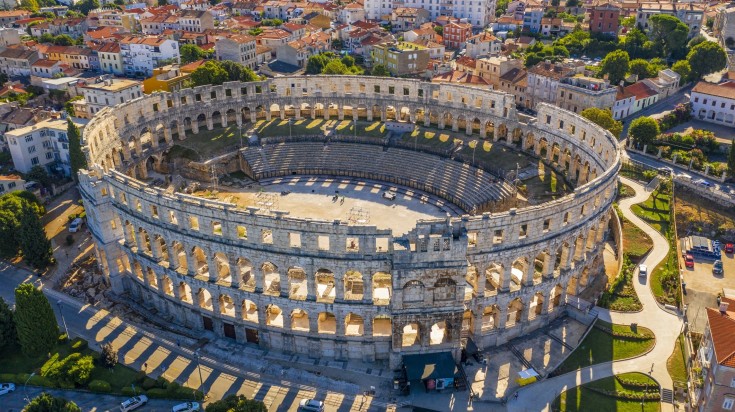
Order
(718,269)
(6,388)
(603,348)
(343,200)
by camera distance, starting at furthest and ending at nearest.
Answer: (343,200), (718,269), (603,348), (6,388)

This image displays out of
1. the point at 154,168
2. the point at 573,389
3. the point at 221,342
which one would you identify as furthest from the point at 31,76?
the point at 573,389

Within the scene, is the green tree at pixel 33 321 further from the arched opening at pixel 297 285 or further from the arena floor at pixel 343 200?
the arena floor at pixel 343 200

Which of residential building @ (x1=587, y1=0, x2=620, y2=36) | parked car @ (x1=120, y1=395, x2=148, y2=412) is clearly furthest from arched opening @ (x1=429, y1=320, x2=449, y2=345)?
residential building @ (x1=587, y1=0, x2=620, y2=36)

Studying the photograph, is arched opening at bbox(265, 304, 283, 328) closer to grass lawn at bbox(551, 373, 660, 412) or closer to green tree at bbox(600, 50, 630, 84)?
grass lawn at bbox(551, 373, 660, 412)

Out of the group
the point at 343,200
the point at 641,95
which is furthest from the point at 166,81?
the point at 641,95

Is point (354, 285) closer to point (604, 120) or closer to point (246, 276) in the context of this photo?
point (246, 276)

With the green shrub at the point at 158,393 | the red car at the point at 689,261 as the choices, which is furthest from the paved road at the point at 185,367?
the red car at the point at 689,261
